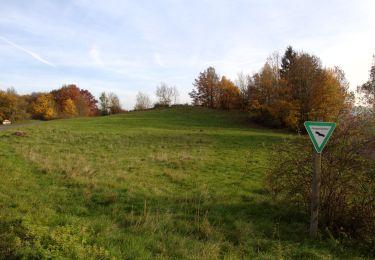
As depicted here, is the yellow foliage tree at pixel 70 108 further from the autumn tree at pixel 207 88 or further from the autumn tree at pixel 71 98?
the autumn tree at pixel 207 88

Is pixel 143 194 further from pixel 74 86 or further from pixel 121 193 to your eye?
pixel 74 86

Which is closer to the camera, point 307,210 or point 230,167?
point 307,210

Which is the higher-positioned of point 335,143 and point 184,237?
point 335,143

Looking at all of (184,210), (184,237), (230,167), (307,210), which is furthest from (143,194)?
(230,167)

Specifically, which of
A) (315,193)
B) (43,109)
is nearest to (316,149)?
(315,193)

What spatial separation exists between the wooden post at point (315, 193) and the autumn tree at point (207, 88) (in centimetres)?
7397

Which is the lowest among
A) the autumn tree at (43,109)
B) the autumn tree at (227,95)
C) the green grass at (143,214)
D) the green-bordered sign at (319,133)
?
the green grass at (143,214)

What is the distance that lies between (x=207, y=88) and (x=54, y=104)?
4470 cm

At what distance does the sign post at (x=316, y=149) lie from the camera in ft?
24.3

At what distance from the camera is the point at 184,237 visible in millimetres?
7109

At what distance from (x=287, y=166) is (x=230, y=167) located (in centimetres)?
854

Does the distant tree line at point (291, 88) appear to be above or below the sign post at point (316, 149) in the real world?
above

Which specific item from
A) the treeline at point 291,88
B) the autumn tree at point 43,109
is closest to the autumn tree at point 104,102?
the autumn tree at point 43,109

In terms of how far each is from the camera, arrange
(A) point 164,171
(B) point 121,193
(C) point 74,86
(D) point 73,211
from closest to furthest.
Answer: (D) point 73,211 → (B) point 121,193 → (A) point 164,171 → (C) point 74,86
